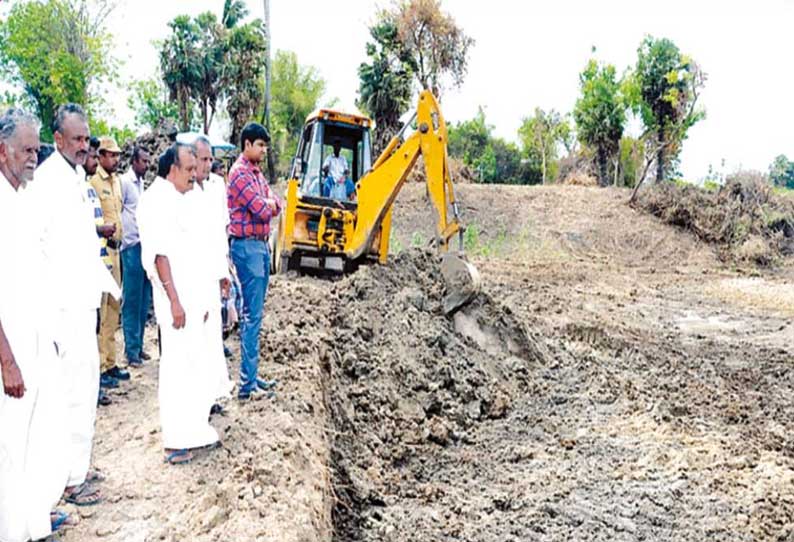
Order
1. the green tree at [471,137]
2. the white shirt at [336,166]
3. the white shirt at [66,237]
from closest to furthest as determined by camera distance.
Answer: the white shirt at [66,237] → the white shirt at [336,166] → the green tree at [471,137]

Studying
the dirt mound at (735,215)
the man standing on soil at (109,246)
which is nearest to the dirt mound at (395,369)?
the man standing on soil at (109,246)

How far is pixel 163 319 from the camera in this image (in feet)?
11.9

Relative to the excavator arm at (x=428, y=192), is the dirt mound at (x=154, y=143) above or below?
above

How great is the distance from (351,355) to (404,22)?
19688 mm

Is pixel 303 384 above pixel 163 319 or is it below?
below

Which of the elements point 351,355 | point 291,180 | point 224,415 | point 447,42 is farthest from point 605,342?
point 447,42

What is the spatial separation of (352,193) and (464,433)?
16.7 feet

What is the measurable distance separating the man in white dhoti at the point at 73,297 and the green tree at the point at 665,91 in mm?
20425

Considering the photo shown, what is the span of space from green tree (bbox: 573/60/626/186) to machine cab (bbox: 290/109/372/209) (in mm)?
16366

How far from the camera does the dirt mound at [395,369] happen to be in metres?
4.48

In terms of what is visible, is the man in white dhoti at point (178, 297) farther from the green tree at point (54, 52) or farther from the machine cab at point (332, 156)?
the green tree at point (54, 52)

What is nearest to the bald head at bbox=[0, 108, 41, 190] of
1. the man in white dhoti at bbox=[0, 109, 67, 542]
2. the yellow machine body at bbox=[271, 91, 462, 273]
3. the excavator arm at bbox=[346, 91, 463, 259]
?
the man in white dhoti at bbox=[0, 109, 67, 542]

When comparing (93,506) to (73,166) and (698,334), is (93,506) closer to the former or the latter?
(73,166)

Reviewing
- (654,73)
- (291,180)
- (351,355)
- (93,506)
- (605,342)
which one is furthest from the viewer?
(654,73)
